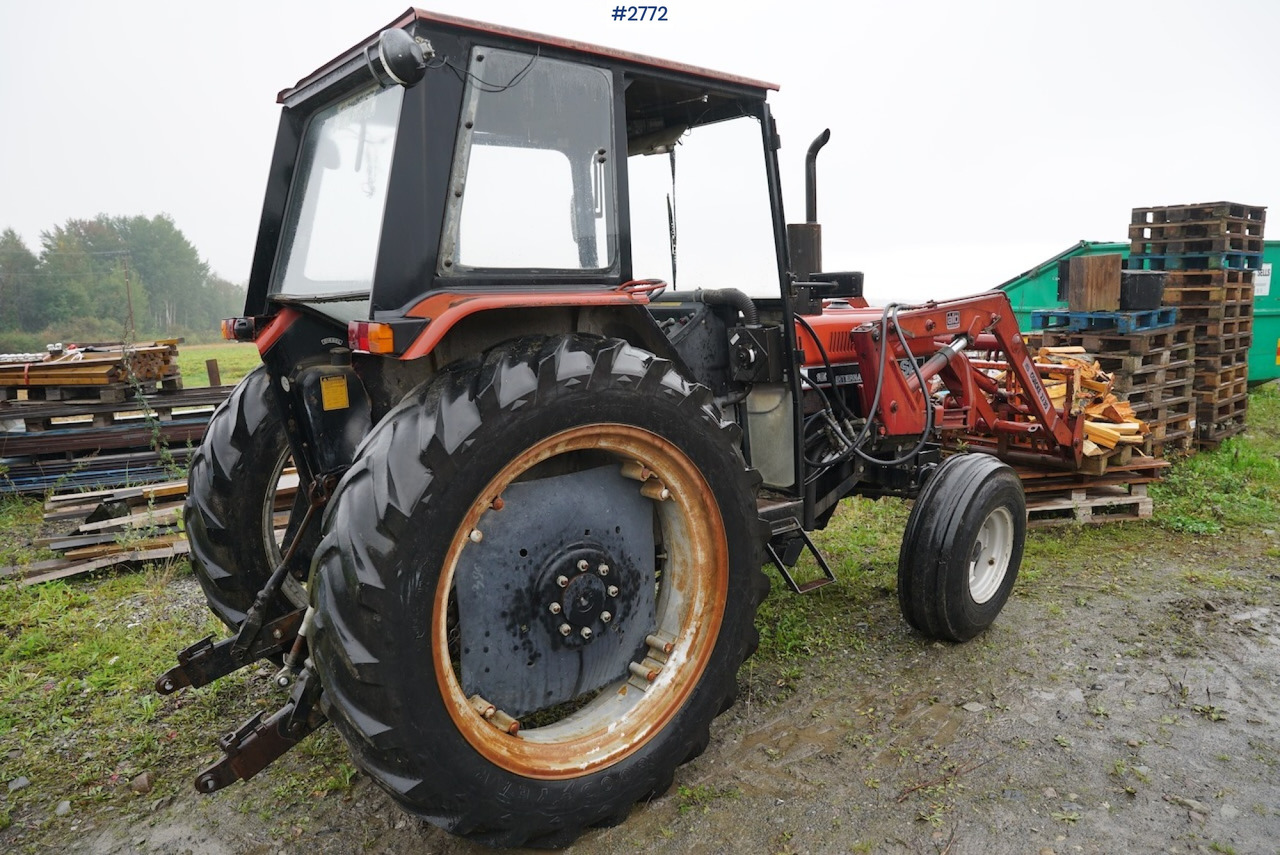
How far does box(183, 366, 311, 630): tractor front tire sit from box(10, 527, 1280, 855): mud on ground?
707mm

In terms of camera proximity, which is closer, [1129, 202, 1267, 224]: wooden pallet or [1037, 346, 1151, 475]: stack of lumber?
[1037, 346, 1151, 475]: stack of lumber

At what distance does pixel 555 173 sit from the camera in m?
2.81

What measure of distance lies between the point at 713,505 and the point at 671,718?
0.71 m

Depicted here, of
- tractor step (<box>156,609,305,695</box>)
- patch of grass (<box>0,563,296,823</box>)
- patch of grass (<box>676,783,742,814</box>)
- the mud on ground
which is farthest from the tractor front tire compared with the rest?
patch of grass (<box>676,783,742,814</box>)

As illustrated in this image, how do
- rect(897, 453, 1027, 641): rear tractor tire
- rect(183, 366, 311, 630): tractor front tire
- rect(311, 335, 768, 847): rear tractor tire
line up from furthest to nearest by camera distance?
rect(897, 453, 1027, 641): rear tractor tire < rect(183, 366, 311, 630): tractor front tire < rect(311, 335, 768, 847): rear tractor tire

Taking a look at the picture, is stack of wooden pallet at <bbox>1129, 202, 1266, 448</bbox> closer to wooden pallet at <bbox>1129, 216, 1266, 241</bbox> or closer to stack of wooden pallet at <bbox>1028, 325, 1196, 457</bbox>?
wooden pallet at <bbox>1129, 216, 1266, 241</bbox>

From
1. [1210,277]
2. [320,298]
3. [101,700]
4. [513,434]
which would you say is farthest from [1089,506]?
[101,700]

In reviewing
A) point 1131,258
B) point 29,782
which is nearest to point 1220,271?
point 1131,258

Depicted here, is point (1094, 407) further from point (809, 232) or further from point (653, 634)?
point (653, 634)

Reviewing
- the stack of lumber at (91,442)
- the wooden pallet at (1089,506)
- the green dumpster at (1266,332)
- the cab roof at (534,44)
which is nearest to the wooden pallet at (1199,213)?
the green dumpster at (1266,332)

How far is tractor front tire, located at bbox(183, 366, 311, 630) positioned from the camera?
3193mm

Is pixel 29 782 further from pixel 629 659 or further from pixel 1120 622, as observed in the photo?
pixel 1120 622

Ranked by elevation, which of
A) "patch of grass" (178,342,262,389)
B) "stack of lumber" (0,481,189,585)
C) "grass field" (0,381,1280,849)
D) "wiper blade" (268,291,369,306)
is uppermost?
"wiper blade" (268,291,369,306)

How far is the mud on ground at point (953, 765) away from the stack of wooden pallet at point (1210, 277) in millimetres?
4573
